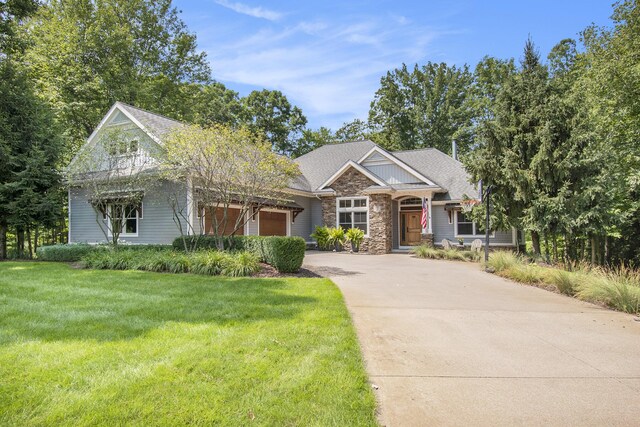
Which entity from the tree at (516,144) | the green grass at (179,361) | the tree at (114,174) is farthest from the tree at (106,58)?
the tree at (516,144)

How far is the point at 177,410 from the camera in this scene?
2801 mm

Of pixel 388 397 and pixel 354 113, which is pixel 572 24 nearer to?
pixel 388 397

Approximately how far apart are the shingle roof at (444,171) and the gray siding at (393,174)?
154 cm

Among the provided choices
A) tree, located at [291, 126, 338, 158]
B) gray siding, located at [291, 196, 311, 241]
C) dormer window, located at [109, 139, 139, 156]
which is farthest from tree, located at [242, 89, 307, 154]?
dormer window, located at [109, 139, 139, 156]

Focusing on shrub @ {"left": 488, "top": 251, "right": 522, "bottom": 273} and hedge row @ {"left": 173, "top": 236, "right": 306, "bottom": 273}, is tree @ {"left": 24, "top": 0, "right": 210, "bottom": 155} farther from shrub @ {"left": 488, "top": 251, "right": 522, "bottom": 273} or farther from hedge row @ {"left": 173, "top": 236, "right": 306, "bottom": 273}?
shrub @ {"left": 488, "top": 251, "right": 522, "bottom": 273}

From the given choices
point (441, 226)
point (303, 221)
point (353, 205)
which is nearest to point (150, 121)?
point (303, 221)

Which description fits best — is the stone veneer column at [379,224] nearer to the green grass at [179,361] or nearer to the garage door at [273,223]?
the garage door at [273,223]

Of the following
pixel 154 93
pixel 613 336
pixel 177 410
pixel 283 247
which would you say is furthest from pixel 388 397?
pixel 154 93

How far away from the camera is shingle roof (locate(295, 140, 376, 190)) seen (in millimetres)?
22394

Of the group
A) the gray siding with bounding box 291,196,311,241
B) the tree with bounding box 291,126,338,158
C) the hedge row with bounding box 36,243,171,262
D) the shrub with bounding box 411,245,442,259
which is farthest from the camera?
the tree with bounding box 291,126,338,158

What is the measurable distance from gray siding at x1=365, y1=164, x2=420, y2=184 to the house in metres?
0.05

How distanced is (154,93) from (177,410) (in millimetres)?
28352

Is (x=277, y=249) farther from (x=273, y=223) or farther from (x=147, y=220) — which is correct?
(x=273, y=223)

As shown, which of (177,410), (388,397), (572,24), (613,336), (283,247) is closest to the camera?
(177,410)
